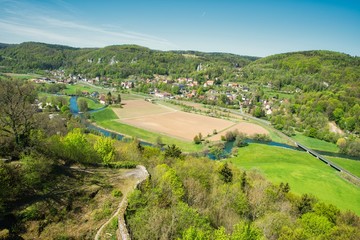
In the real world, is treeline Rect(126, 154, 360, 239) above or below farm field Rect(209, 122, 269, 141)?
above

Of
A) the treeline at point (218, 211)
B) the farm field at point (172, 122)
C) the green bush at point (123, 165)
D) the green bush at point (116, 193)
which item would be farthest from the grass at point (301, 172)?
the green bush at point (116, 193)

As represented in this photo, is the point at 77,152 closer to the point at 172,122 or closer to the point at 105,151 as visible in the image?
the point at 105,151

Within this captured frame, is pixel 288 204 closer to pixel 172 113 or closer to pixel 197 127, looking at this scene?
pixel 197 127

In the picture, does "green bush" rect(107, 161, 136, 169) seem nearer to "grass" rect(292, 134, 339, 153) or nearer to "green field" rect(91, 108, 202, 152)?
"green field" rect(91, 108, 202, 152)

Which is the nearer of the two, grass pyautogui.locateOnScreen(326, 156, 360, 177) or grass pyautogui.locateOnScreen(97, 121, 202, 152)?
grass pyautogui.locateOnScreen(326, 156, 360, 177)

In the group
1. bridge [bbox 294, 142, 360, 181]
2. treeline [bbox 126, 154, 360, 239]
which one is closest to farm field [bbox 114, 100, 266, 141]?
bridge [bbox 294, 142, 360, 181]

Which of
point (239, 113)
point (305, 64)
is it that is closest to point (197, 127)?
point (239, 113)

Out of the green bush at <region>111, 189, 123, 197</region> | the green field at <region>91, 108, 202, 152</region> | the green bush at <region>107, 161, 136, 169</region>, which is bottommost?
the green field at <region>91, 108, 202, 152</region>

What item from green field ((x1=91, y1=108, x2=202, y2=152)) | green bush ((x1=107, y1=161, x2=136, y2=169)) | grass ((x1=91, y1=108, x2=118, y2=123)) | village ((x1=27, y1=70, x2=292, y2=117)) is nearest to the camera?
green bush ((x1=107, y1=161, x2=136, y2=169))
